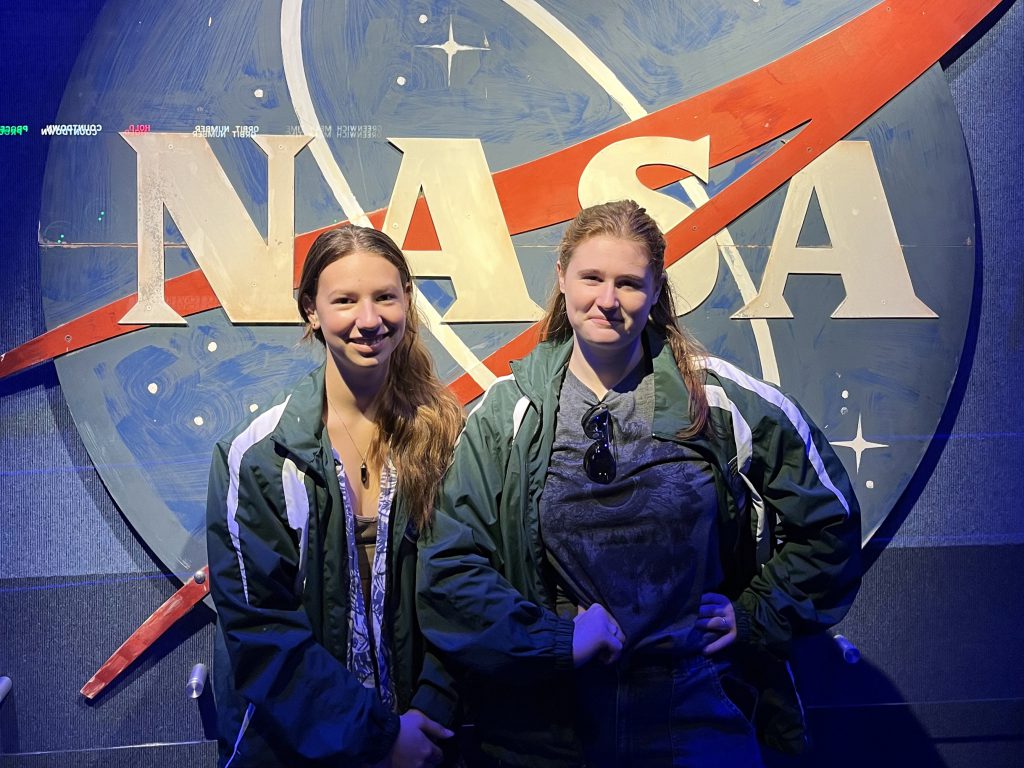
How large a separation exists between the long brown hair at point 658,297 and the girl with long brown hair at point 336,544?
28 cm

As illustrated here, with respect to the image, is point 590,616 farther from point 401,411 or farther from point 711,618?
point 401,411

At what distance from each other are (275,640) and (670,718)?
0.67 metres

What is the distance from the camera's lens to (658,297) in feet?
5.72

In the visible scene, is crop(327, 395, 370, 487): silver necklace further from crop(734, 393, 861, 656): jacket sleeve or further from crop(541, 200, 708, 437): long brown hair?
crop(734, 393, 861, 656): jacket sleeve

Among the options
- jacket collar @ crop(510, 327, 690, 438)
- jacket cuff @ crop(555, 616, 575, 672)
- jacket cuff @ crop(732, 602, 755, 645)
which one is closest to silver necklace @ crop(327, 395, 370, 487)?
jacket collar @ crop(510, 327, 690, 438)

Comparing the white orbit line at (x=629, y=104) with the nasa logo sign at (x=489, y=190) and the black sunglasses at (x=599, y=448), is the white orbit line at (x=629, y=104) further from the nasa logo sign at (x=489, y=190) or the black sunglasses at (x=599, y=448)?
the black sunglasses at (x=599, y=448)

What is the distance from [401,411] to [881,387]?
1.17 meters

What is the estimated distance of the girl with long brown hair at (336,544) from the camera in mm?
1553

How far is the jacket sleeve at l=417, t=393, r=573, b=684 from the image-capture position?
155cm

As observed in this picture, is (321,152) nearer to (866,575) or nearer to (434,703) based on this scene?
(434,703)

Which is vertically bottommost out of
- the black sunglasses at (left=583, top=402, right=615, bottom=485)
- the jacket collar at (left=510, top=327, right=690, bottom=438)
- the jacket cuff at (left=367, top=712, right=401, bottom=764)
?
the jacket cuff at (left=367, top=712, right=401, bottom=764)

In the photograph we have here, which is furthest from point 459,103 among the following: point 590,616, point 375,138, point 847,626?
point 847,626

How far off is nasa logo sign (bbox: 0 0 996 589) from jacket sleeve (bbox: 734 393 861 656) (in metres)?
0.52

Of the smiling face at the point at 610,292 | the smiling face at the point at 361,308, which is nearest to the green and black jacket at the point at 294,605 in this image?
the smiling face at the point at 361,308
